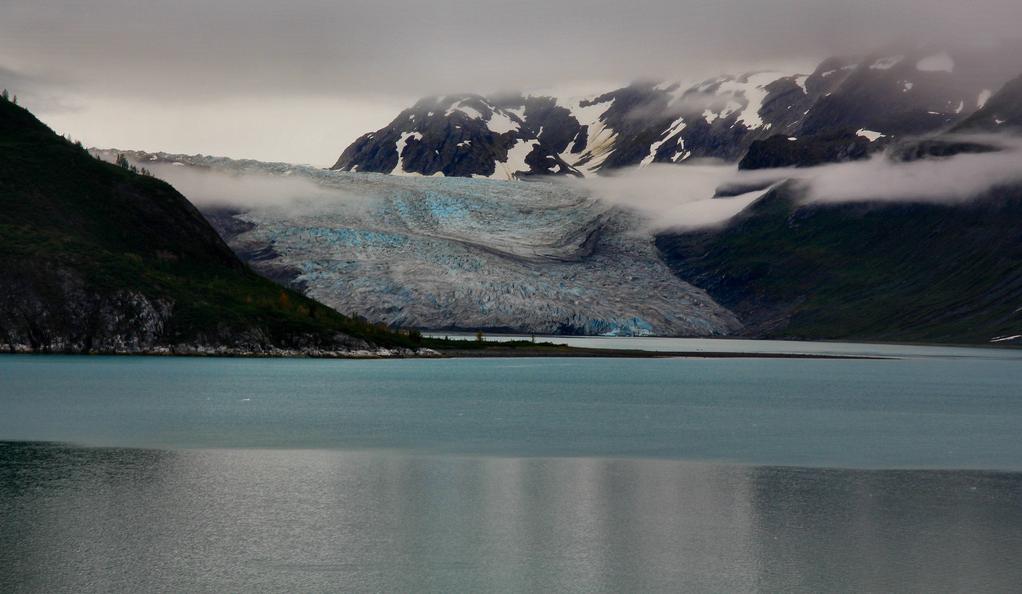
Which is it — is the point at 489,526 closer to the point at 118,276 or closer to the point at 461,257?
the point at 118,276

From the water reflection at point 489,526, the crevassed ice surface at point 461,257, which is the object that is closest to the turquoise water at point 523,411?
the water reflection at point 489,526

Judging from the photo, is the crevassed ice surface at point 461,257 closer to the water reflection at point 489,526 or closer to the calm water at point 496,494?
the calm water at point 496,494

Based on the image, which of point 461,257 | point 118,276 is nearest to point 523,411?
point 118,276

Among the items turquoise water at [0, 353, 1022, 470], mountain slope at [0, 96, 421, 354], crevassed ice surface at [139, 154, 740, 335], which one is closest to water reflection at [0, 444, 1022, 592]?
turquoise water at [0, 353, 1022, 470]

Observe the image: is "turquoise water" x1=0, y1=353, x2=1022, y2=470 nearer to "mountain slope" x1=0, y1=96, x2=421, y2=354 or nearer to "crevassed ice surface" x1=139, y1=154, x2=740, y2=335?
"mountain slope" x1=0, y1=96, x2=421, y2=354

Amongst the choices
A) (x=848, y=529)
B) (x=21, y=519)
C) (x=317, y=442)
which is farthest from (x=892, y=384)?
(x=21, y=519)
